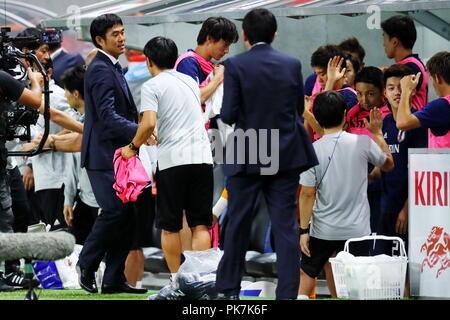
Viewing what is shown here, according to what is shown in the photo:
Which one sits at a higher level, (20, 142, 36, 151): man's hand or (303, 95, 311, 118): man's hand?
(303, 95, 311, 118): man's hand

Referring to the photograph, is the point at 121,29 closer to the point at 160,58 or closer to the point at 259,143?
the point at 160,58

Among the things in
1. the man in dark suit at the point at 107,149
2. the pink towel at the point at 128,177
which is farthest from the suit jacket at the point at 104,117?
the pink towel at the point at 128,177

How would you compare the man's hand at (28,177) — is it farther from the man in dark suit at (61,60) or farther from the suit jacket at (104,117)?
the suit jacket at (104,117)

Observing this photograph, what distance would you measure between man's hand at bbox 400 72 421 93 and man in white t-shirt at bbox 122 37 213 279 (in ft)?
4.58

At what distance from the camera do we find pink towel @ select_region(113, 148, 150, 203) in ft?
27.2

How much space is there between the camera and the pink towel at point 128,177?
8297mm

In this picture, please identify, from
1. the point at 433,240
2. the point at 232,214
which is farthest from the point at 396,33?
the point at 232,214

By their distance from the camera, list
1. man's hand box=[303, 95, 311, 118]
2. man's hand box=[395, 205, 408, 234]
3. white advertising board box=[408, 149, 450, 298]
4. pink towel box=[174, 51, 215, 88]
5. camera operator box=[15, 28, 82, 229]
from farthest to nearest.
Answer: camera operator box=[15, 28, 82, 229] < man's hand box=[303, 95, 311, 118] < pink towel box=[174, 51, 215, 88] < man's hand box=[395, 205, 408, 234] < white advertising board box=[408, 149, 450, 298]

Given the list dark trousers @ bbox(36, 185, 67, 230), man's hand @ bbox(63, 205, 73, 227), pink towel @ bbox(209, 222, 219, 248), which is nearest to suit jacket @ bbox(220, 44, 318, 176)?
pink towel @ bbox(209, 222, 219, 248)

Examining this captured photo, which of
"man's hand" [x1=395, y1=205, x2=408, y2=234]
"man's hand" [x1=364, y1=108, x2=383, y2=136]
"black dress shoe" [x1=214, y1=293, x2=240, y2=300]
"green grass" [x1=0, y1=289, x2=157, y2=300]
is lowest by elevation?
"green grass" [x1=0, y1=289, x2=157, y2=300]

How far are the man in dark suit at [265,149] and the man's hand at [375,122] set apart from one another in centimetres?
116

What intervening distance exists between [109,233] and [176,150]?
82 centimetres

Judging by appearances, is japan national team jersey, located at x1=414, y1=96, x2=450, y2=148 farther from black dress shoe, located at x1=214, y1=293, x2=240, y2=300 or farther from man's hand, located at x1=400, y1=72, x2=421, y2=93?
black dress shoe, located at x1=214, y1=293, x2=240, y2=300

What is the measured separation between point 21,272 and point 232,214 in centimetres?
253
